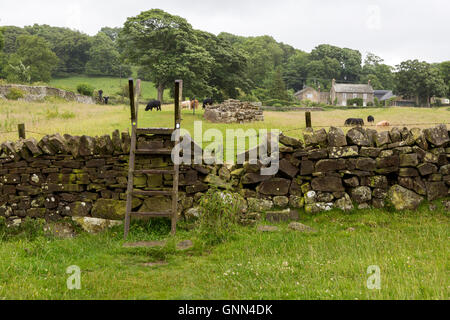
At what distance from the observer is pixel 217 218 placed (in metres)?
6.45

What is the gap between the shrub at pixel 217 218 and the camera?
6.22 meters

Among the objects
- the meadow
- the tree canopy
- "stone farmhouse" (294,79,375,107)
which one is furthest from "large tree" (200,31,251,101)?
the tree canopy

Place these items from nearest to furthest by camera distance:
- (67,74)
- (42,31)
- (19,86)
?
1. (19,86)
2. (67,74)
3. (42,31)

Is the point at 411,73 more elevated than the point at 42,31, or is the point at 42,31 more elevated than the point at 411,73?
the point at 42,31

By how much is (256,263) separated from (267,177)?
2.86 metres

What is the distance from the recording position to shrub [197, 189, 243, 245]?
622 centimetres

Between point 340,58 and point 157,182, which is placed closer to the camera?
point 157,182

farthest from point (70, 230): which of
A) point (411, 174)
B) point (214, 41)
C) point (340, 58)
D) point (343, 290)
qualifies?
point (340, 58)

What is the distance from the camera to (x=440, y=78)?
50.1 meters

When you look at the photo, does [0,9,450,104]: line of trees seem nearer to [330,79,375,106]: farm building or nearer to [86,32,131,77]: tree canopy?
[86,32,131,77]: tree canopy

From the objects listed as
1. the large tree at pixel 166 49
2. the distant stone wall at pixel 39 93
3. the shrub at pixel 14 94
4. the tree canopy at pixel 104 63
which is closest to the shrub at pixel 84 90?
the distant stone wall at pixel 39 93

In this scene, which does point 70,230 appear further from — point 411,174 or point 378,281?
point 411,174

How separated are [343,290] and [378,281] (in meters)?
0.52

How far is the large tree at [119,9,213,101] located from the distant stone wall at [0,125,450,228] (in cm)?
2106
